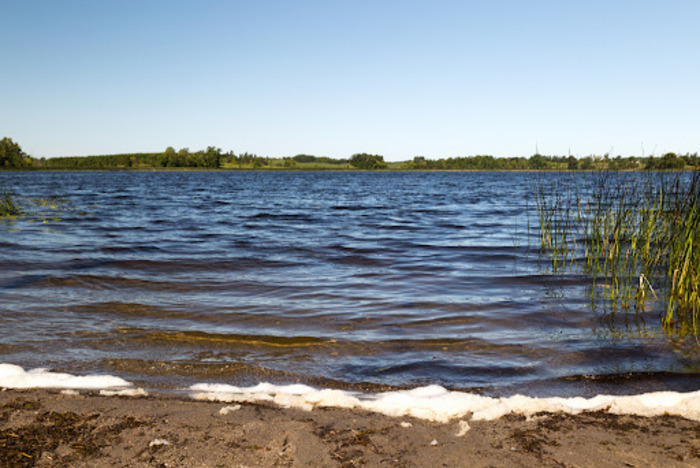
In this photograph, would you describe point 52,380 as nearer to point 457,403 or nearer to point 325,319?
point 325,319

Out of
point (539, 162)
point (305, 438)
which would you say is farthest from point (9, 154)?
point (305, 438)

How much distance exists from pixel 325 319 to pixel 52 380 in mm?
3205

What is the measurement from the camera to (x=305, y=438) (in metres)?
3.05

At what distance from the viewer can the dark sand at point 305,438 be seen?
9.12 ft

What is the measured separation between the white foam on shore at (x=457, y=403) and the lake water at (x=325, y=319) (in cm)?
46

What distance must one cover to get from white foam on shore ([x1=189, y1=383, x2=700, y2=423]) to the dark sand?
11 centimetres

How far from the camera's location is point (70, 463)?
2.72 meters

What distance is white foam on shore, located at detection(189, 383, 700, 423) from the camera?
3.46m

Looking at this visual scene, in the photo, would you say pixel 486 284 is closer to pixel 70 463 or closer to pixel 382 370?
pixel 382 370

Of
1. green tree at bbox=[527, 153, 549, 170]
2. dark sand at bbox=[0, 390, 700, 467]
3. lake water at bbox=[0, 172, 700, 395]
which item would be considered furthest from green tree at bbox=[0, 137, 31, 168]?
dark sand at bbox=[0, 390, 700, 467]

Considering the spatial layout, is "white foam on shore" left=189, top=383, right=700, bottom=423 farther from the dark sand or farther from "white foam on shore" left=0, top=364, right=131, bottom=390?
"white foam on shore" left=0, top=364, right=131, bottom=390

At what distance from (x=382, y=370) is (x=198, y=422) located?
1961mm

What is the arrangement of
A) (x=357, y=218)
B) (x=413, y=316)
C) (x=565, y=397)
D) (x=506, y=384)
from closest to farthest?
(x=565, y=397) < (x=506, y=384) < (x=413, y=316) < (x=357, y=218)

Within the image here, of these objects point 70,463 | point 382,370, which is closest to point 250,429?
point 70,463
